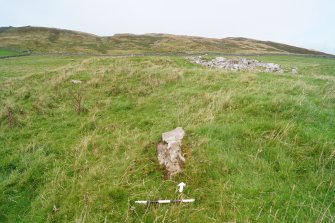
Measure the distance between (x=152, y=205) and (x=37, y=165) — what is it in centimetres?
351

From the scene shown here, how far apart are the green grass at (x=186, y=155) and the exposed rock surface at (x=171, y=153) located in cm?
18

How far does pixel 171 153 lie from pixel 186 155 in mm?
358

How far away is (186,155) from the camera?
20.0 feet

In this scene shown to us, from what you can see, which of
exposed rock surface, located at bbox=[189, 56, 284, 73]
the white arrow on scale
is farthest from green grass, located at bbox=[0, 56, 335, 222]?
exposed rock surface, located at bbox=[189, 56, 284, 73]

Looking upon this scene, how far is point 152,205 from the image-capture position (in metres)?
4.93

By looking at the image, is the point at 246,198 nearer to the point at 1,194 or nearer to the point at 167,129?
the point at 167,129

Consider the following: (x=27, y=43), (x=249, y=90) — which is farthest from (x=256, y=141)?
(x=27, y=43)

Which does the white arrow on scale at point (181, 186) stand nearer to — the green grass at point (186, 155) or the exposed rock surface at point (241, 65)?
the green grass at point (186, 155)

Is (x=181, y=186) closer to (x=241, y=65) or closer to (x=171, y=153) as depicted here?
(x=171, y=153)

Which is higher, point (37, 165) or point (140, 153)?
point (140, 153)

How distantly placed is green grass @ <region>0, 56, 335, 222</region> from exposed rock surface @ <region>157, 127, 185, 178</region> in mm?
179

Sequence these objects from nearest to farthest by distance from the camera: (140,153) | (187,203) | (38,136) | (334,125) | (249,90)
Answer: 1. (187,203)
2. (140,153)
3. (334,125)
4. (38,136)
5. (249,90)

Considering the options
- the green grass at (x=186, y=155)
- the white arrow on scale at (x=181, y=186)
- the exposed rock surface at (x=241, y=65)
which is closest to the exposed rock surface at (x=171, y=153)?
the green grass at (x=186, y=155)

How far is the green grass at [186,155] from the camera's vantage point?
15.8 ft
